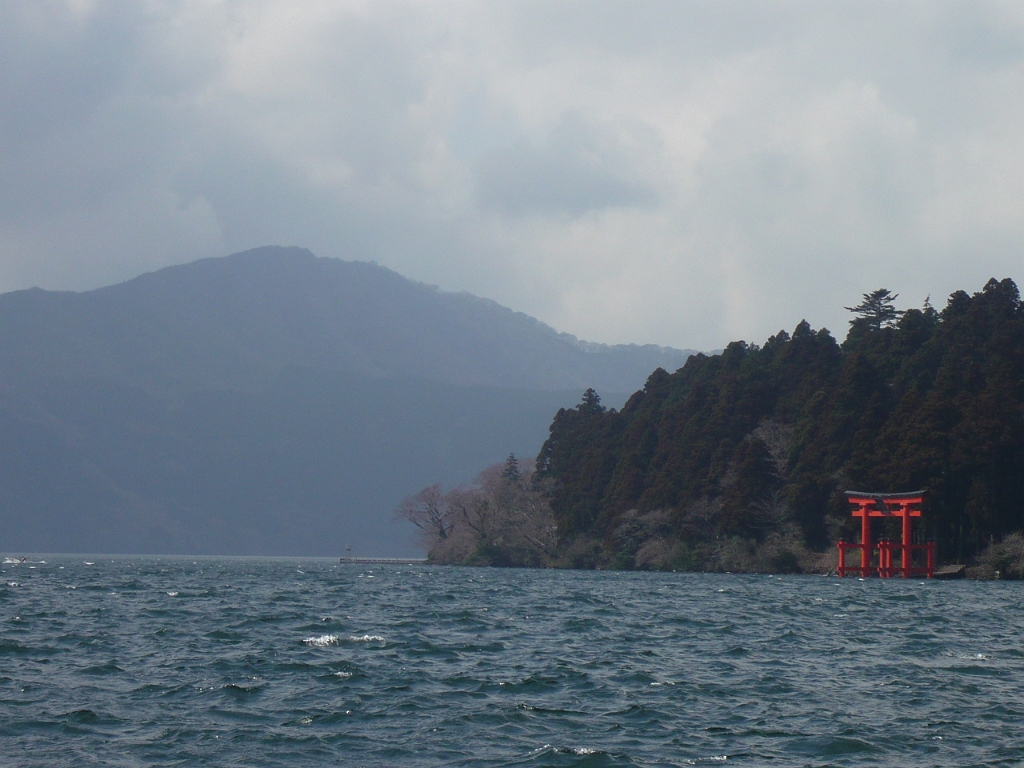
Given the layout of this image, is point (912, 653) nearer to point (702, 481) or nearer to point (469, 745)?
point (469, 745)

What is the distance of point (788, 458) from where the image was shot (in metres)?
75.4

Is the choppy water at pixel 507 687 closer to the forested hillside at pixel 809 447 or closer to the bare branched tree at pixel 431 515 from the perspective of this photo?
the forested hillside at pixel 809 447

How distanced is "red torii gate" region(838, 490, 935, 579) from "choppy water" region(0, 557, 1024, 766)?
96.5 feet

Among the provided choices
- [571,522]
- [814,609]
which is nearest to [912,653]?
[814,609]

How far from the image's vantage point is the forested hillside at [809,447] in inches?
2509

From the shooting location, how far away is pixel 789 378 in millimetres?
82938

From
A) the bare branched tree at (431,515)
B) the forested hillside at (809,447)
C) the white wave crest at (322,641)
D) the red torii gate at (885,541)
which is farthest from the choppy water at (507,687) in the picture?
the bare branched tree at (431,515)

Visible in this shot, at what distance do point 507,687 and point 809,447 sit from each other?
57377 mm

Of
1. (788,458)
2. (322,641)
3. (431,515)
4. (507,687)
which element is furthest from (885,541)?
(431,515)

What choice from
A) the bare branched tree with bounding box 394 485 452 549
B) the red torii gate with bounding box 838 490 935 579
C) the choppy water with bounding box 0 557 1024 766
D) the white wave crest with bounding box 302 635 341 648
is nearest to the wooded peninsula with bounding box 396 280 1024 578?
the red torii gate with bounding box 838 490 935 579

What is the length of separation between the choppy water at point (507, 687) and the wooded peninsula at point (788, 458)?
31.8 meters

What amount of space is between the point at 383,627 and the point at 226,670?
29.1 feet

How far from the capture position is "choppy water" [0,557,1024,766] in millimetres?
13898

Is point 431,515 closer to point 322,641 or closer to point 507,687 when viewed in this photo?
point 322,641
